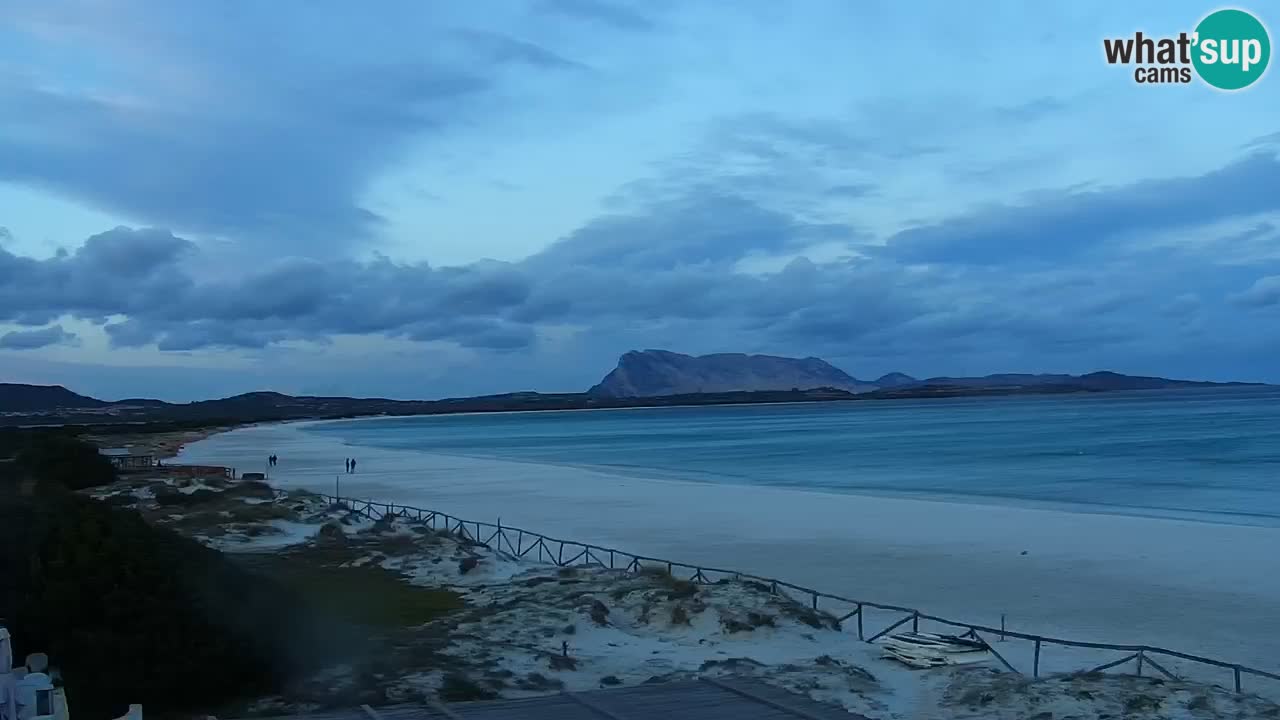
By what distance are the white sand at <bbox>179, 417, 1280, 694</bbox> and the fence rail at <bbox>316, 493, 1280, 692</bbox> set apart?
0.52 metres

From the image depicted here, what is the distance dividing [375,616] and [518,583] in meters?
3.75

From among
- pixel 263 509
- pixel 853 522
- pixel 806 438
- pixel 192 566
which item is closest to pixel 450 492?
pixel 263 509

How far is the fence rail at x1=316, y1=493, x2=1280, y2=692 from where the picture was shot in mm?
13547

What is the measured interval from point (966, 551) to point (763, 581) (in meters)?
9.15

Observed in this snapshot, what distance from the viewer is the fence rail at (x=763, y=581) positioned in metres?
13.5

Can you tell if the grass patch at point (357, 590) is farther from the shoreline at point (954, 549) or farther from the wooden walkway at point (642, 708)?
the wooden walkway at point (642, 708)

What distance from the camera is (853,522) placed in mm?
32750

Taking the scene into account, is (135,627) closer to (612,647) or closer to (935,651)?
(612,647)

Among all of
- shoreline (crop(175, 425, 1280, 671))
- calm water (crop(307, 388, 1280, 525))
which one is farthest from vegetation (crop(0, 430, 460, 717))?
calm water (crop(307, 388, 1280, 525))

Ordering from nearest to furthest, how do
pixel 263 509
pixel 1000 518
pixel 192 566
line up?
pixel 192 566 < pixel 263 509 < pixel 1000 518

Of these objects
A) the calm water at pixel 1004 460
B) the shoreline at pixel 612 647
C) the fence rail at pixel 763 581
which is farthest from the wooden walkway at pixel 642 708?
the calm water at pixel 1004 460

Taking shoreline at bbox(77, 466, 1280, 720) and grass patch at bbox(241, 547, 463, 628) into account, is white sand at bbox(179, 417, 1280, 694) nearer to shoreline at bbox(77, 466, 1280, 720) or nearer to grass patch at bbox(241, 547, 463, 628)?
shoreline at bbox(77, 466, 1280, 720)

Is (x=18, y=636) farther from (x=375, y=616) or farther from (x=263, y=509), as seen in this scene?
(x=263, y=509)

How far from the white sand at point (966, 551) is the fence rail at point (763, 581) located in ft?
1.70
